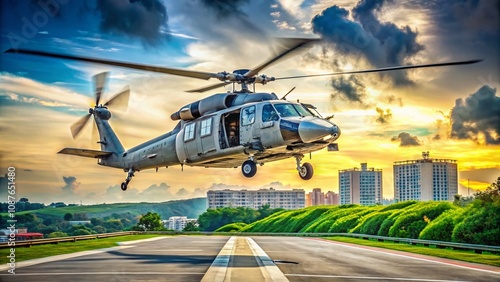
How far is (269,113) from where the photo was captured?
28406 mm

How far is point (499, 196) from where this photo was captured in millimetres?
40500

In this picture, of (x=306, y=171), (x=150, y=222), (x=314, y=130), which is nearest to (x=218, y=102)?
(x=306, y=171)

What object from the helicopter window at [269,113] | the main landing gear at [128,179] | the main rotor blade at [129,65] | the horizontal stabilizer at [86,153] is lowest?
the main landing gear at [128,179]

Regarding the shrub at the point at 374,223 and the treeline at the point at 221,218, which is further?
the treeline at the point at 221,218

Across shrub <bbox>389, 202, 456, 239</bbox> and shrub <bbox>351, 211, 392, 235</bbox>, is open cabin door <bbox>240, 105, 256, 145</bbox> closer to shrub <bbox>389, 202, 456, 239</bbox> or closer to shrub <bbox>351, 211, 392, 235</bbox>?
shrub <bbox>389, 202, 456, 239</bbox>

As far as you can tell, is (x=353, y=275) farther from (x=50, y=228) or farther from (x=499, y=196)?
(x=50, y=228)

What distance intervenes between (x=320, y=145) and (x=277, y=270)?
406 inches

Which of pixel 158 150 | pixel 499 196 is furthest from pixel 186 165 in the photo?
pixel 499 196

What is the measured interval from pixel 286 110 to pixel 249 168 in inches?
135

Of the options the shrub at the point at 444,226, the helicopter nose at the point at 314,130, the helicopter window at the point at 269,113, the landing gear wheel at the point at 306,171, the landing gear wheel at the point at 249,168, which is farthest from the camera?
the shrub at the point at 444,226

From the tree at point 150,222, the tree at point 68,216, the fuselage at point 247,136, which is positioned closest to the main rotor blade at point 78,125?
the fuselage at point 247,136

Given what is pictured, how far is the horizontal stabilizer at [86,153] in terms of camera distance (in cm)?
3478

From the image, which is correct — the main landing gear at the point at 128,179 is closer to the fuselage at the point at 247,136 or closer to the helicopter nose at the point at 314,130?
the fuselage at the point at 247,136

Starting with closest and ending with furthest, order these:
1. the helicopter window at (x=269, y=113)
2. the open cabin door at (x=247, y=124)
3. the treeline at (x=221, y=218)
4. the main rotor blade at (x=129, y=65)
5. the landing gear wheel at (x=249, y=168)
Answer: the main rotor blade at (x=129, y=65) → the helicopter window at (x=269, y=113) → the open cabin door at (x=247, y=124) → the landing gear wheel at (x=249, y=168) → the treeline at (x=221, y=218)
